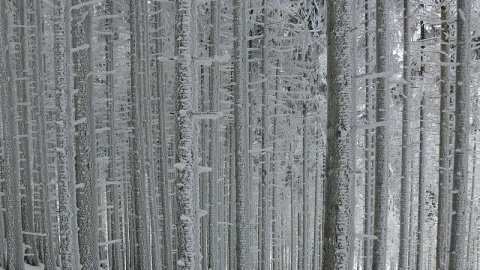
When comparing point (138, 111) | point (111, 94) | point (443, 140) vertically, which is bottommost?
point (443, 140)

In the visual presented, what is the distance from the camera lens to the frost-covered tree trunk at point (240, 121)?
10688 mm

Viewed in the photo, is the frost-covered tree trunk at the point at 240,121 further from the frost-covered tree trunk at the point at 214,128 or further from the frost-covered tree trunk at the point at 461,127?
the frost-covered tree trunk at the point at 461,127

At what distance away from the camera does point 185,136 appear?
247 inches

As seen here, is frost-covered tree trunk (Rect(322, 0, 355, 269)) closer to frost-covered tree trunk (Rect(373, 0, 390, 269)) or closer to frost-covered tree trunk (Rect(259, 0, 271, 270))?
frost-covered tree trunk (Rect(373, 0, 390, 269))

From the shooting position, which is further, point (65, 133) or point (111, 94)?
point (111, 94)

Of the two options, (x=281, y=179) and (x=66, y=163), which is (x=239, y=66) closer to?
(x=66, y=163)

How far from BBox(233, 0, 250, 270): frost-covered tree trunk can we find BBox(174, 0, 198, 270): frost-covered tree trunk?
14.0ft

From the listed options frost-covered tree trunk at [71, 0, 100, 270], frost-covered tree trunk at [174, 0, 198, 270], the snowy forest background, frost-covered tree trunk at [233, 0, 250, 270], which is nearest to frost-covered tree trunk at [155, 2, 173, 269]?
the snowy forest background

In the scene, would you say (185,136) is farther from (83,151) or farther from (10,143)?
(10,143)

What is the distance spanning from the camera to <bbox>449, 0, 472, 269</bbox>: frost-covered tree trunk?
9477mm

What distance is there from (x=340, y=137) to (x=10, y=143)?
Answer: 8.30 metres

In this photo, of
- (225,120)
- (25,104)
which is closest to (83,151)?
(25,104)

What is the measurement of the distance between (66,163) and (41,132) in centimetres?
541

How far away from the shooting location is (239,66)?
1082cm
